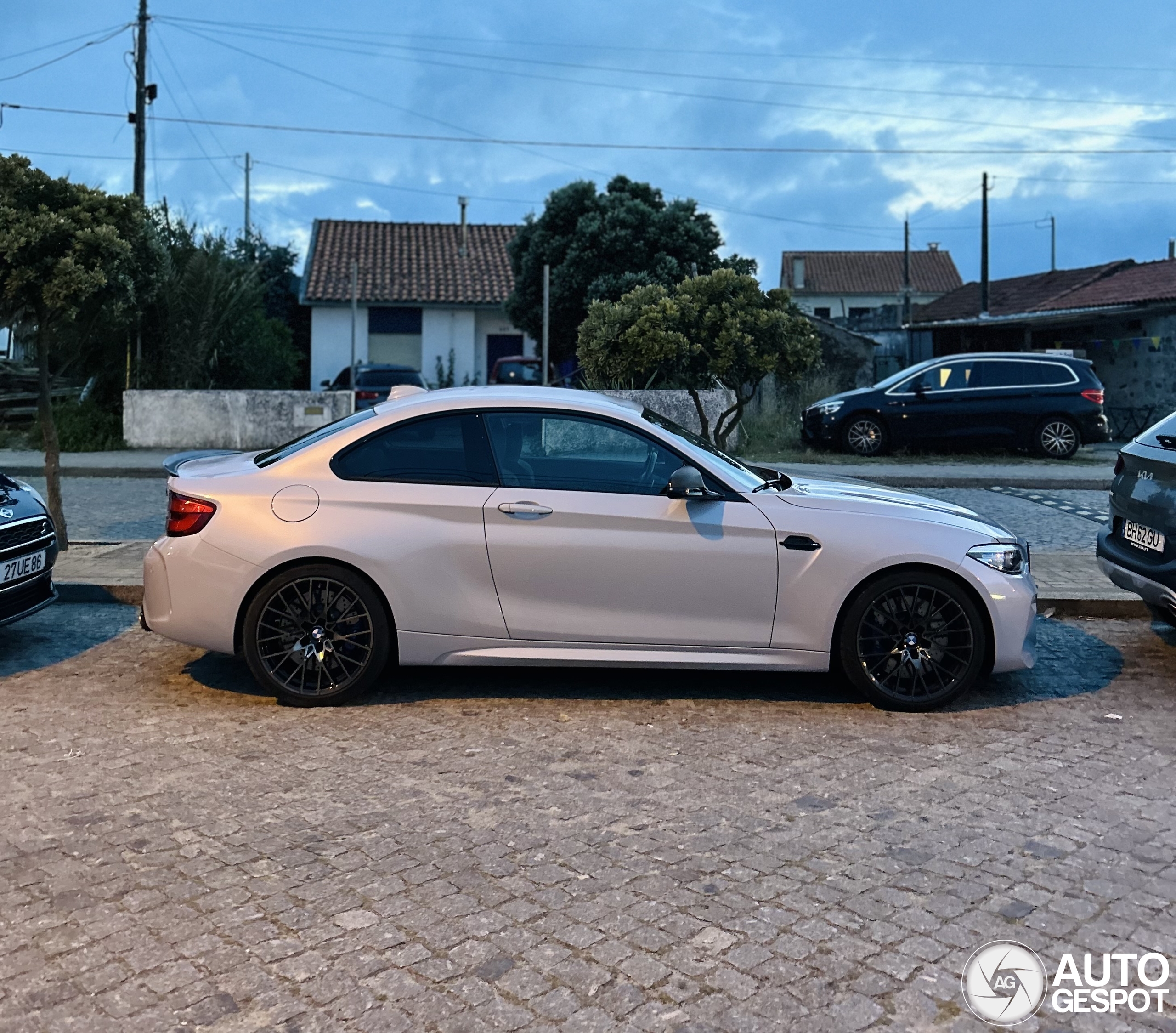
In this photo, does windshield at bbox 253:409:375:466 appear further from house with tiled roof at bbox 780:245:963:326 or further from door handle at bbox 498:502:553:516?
house with tiled roof at bbox 780:245:963:326

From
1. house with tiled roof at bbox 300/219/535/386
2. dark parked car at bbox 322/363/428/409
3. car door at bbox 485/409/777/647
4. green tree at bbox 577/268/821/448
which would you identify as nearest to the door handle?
car door at bbox 485/409/777/647

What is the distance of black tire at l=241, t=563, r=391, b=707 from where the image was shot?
5867 millimetres

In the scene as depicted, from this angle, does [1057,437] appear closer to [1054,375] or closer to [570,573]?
[1054,375]

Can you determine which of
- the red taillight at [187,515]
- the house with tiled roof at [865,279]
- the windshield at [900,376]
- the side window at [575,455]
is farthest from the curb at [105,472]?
the house with tiled roof at [865,279]

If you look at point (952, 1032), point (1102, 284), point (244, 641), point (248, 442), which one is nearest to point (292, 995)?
point (952, 1032)

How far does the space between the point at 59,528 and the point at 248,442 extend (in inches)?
417

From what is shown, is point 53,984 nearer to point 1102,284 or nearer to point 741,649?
point 741,649

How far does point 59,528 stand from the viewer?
10.1 metres

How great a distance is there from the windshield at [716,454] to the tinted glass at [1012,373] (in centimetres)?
1445

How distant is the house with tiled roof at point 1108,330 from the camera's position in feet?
86.7

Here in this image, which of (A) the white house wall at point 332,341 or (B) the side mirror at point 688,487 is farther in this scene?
(A) the white house wall at point 332,341

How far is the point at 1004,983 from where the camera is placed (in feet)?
11.0

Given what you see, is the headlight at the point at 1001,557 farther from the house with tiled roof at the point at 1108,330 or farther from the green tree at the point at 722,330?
the house with tiled roof at the point at 1108,330

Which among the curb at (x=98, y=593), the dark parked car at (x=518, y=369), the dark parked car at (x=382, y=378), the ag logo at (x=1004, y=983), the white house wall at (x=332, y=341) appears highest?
the white house wall at (x=332, y=341)
